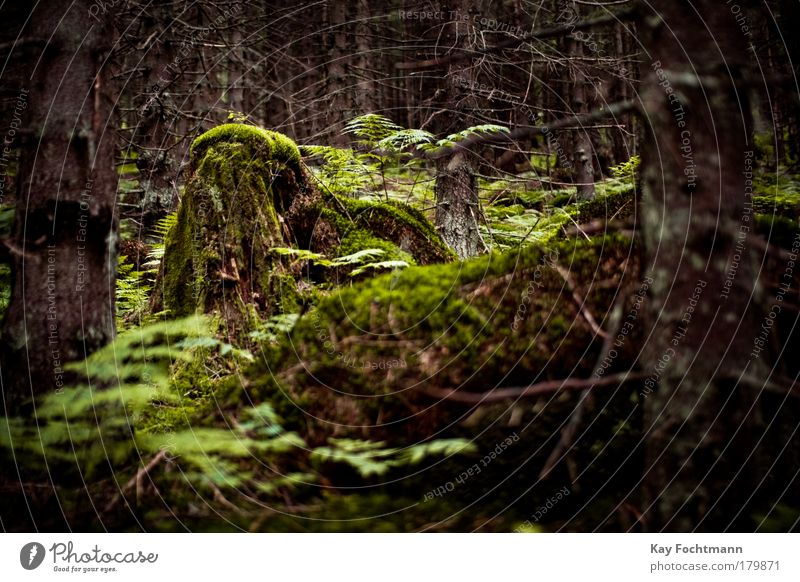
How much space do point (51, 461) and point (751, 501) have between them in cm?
348

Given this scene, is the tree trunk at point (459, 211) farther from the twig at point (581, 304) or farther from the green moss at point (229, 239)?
the twig at point (581, 304)

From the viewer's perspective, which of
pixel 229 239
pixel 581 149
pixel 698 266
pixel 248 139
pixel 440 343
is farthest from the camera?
pixel 581 149

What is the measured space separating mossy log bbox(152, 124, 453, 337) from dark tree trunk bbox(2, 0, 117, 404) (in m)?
1.35

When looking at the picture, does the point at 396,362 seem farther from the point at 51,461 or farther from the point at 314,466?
the point at 51,461

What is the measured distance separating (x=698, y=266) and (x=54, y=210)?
335 centimetres

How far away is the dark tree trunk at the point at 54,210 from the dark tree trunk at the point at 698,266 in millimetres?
3001

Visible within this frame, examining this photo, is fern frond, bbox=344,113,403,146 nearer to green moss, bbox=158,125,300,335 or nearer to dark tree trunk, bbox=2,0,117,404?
green moss, bbox=158,125,300,335

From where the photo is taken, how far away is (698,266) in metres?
2.05

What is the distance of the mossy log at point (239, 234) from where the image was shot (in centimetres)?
415

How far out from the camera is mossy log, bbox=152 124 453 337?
163 inches

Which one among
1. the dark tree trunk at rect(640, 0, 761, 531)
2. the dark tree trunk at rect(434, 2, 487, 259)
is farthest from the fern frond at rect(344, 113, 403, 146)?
the dark tree trunk at rect(640, 0, 761, 531)

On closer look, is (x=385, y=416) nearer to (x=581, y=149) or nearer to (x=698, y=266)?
(x=698, y=266)

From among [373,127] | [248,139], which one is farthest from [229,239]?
[373,127]
